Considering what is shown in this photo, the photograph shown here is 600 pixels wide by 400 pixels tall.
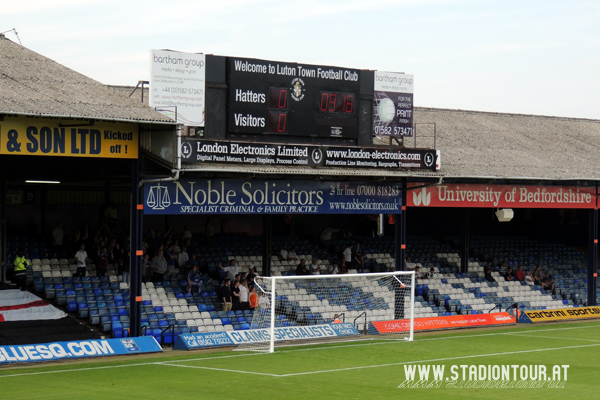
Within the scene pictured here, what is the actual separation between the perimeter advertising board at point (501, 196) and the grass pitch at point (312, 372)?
5.33m

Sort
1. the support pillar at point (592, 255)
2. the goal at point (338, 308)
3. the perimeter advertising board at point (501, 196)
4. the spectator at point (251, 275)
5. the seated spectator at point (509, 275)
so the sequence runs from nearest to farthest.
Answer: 1. the goal at point (338, 308)
2. the spectator at point (251, 275)
3. the perimeter advertising board at point (501, 196)
4. the support pillar at point (592, 255)
5. the seated spectator at point (509, 275)

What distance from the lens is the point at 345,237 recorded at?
35.3m

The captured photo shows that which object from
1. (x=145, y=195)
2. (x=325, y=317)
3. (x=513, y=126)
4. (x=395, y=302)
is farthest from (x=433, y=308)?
(x=145, y=195)

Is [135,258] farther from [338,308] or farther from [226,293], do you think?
[338,308]

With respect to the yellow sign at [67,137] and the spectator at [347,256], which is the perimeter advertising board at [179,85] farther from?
the spectator at [347,256]

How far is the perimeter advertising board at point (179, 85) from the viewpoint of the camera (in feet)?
76.2

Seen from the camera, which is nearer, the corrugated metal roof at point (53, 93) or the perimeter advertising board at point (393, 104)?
the corrugated metal roof at point (53, 93)

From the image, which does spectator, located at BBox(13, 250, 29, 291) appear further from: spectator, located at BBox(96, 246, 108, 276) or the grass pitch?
the grass pitch

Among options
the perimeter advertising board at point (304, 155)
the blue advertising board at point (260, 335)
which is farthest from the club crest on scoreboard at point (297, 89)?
the blue advertising board at point (260, 335)

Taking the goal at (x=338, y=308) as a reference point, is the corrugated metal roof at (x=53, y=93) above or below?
above

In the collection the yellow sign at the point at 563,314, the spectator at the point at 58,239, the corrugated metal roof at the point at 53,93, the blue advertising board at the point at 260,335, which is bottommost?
the yellow sign at the point at 563,314

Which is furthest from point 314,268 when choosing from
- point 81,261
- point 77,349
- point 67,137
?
point 67,137

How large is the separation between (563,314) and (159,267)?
16.7 metres

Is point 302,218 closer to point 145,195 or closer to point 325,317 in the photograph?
point 325,317
